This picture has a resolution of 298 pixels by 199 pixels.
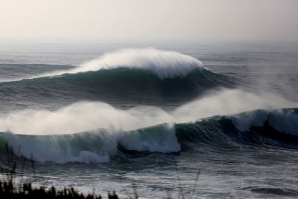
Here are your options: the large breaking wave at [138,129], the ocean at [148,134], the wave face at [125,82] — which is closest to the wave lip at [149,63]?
the wave face at [125,82]

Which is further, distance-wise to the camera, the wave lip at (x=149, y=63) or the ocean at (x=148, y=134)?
the wave lip at (x=149, y=63)

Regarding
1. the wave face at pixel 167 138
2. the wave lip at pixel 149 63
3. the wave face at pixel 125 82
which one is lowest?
the wave face at pixel 167 138

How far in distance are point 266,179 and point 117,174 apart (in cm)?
339

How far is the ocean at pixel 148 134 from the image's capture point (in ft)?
37.8

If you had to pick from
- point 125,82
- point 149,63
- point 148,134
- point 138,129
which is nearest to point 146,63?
point 149,63

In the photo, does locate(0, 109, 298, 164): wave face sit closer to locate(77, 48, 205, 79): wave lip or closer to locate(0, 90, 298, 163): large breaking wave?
locate(0, 90, 298, 163): large breaking wave

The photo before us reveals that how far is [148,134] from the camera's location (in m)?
16.5

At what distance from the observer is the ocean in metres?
11.5

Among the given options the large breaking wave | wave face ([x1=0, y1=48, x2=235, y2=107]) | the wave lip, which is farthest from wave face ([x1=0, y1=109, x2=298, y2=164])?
the wave lip

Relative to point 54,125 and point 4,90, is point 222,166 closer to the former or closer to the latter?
point 54,125

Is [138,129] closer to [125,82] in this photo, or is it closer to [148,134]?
[148,134]

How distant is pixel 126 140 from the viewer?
1580 centimetres

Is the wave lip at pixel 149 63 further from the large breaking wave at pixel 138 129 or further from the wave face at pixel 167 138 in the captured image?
the wave face at pixel 167 138

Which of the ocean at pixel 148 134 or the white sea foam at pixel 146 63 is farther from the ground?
the white sea foam at pixel 146 63
